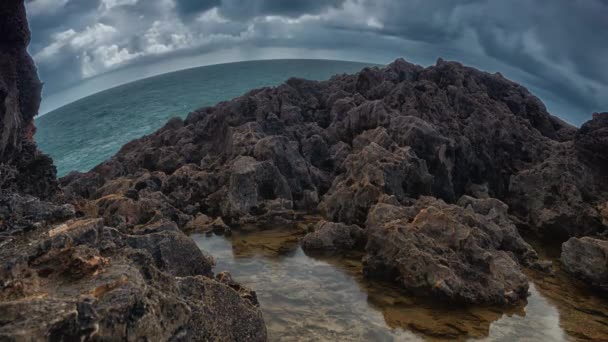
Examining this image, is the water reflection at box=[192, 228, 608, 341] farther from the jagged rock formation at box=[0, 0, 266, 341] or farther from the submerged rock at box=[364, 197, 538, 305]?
the jagged rock formation at box=[0, 0, 266, 341]

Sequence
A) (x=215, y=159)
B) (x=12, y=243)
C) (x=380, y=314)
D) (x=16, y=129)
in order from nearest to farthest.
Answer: (x=12, y=243), (x=16, y=129), (x=380, y=314), (x=215, y=159)

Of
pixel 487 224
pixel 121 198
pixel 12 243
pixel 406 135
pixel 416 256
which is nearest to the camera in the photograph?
pixel 12 243

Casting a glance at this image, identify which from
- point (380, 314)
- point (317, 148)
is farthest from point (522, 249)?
point (317, 148)

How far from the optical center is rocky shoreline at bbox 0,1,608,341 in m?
7.88

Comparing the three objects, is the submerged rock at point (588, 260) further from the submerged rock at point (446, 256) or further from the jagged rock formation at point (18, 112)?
the jagged rock formation at point (18, 112)

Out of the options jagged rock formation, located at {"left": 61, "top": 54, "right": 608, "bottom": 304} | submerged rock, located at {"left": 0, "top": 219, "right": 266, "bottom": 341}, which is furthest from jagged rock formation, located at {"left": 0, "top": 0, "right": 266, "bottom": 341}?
jagged rock formation, located at {"left": 61, "top": 54, "right": 608, "bottom": 304}

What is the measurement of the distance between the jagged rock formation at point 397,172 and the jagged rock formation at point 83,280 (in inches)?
261

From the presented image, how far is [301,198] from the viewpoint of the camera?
3397 centimetres

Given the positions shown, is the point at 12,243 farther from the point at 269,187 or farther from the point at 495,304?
the point at 269,187

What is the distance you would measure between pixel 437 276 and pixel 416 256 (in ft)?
4.02

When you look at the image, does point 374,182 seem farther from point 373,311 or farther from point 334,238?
point 373,311

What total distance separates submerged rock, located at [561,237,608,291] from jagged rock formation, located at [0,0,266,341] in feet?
52.3

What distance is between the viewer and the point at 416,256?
17891 mm

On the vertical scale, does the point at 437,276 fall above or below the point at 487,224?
below
